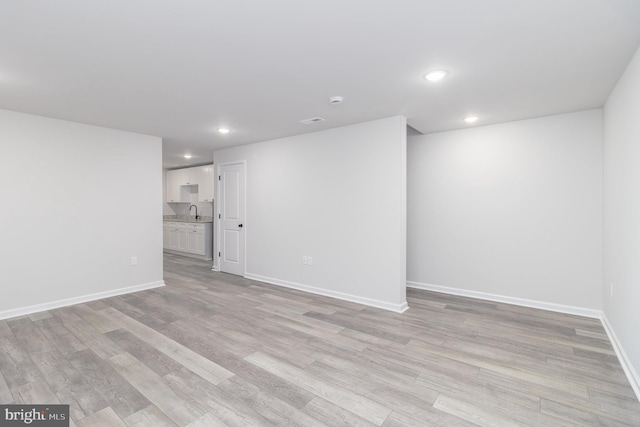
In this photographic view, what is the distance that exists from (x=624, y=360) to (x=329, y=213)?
327 centimetres

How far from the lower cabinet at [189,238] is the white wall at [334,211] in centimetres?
222

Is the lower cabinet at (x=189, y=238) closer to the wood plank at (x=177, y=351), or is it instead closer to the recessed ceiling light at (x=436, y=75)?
the wood plank at (x=177, y=351)

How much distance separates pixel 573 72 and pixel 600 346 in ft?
7.99

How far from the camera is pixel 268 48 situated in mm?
2164

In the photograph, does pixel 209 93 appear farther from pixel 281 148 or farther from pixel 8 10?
pixel 281 148

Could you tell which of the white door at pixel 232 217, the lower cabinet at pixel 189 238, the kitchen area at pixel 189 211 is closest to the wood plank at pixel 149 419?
the white door at pixel 232 217

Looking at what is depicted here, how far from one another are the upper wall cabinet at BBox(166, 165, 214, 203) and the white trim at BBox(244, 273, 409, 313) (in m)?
2.89

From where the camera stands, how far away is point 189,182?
7.99m

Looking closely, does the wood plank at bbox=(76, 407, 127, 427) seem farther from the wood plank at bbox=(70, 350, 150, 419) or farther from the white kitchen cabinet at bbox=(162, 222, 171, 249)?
the white kitchen cabinet at bbox=(162, 222, 171, 249)

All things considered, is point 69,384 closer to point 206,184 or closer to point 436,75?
point 436,75

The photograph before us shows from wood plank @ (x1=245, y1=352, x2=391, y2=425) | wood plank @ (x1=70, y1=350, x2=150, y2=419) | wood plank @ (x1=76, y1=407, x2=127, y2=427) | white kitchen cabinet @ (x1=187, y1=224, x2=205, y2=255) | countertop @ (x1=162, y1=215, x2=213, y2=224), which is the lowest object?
wood plank @ (x1=245, y1=352, x2=391, y2=425)

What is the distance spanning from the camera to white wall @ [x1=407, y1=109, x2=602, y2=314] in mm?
3611

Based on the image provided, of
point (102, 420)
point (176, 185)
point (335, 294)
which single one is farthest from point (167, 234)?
point (102, 420)

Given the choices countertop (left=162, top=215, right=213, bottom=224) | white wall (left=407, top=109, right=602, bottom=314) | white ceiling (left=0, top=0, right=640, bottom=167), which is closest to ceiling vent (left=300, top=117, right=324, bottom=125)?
white ceiling (left=0, top=0, right=640, bottom=167)
